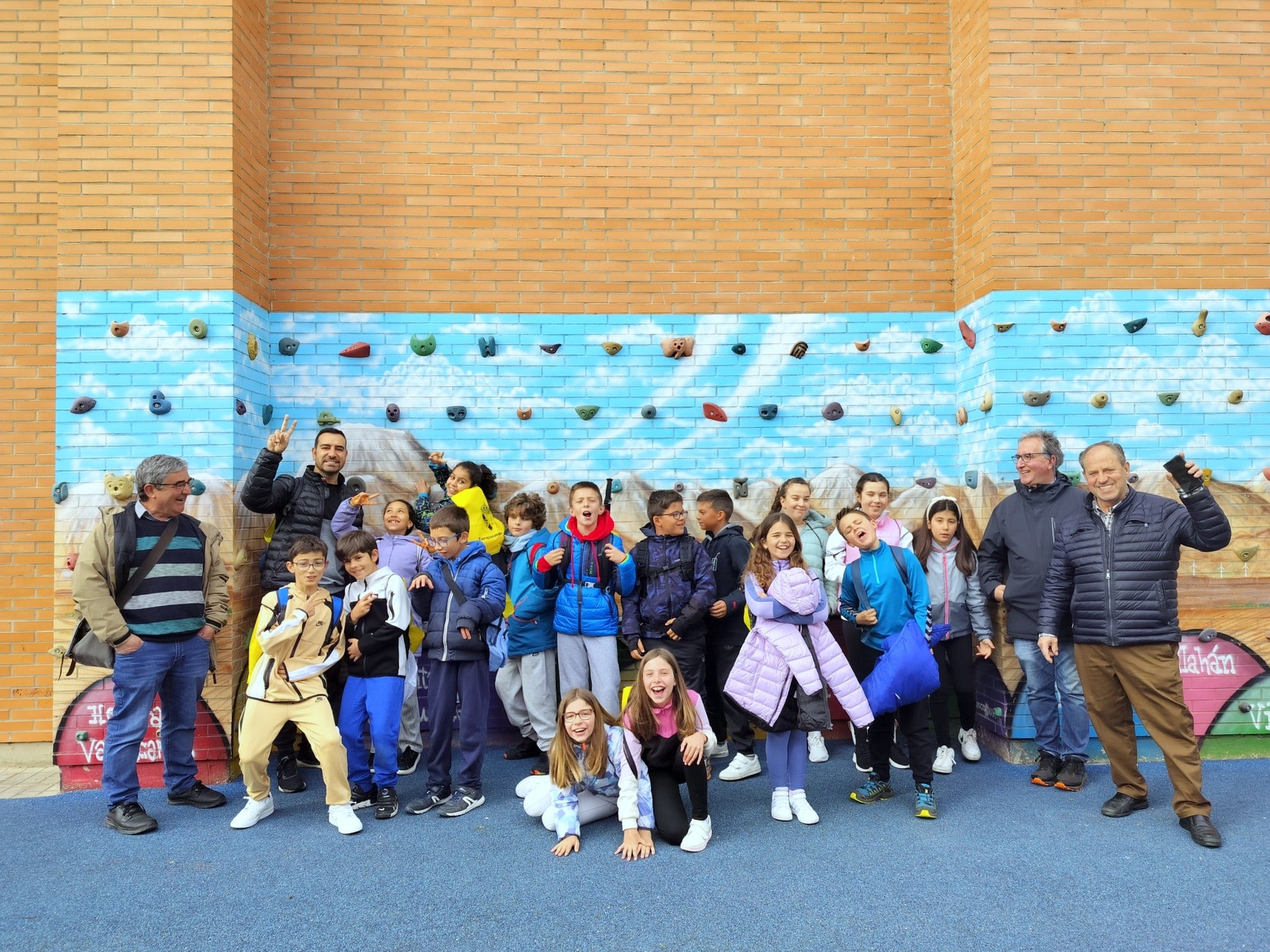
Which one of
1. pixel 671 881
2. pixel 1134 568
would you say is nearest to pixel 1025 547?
pixel 1134 568

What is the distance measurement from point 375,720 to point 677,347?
335 centimetres

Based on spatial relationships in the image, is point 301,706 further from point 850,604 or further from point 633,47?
point 633,47

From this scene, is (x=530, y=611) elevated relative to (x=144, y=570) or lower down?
lower down

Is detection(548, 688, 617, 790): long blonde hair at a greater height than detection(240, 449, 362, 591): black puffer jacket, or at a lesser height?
lesser

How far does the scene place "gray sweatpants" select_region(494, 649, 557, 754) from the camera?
16.9ft

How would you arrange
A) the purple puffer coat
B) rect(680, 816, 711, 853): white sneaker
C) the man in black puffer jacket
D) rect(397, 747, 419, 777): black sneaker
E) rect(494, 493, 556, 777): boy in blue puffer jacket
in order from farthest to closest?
1. rect(397, 747, 419, 777): black sneaker
2. rect(494, 493, 556, 777): boy in blue puffer jacket
3. the purple puffer coat
4. the man in black puffer jacket
5. rect(680, 816, 711, 853): white sneaker

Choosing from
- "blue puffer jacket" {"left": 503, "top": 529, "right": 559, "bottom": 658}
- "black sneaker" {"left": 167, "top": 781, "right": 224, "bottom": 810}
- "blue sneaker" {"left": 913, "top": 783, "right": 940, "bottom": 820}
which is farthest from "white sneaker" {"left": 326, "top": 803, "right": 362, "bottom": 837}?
"blue sneaker" {"left": 913, "top": 783, "right": 940, "bottom": 820}

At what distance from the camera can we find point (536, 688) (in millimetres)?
5137

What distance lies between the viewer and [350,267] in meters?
6.12

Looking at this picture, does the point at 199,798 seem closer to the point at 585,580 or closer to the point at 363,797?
the point at 363,797

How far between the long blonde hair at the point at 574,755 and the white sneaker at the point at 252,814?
174 cm

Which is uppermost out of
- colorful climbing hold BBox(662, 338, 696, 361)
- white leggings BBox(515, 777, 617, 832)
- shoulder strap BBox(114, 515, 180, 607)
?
colorful climbing hold BBox(662, 338, 696, 361)

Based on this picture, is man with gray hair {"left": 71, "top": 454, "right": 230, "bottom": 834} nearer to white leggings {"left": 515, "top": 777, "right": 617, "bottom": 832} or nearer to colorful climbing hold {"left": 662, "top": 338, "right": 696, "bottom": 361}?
white leggings {"left": 515, "top": 777, "right": 617, "bottom": 832}

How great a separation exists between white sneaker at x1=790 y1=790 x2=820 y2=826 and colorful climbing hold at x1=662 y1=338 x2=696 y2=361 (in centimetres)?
321
